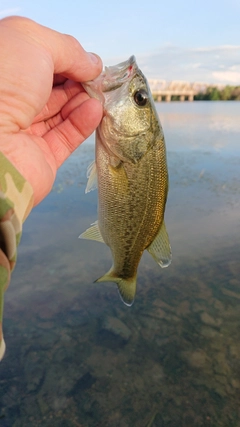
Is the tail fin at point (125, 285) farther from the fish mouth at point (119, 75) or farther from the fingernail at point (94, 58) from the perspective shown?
the fingernail at point (94, 58)

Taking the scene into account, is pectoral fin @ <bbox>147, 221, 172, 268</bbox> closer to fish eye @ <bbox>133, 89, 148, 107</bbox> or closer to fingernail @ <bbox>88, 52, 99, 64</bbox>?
fish eye @ <bbox>133, 89, 148, 107</bbox>

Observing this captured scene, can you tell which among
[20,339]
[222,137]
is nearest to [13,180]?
[20,339]

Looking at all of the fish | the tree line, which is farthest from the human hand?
the tree line

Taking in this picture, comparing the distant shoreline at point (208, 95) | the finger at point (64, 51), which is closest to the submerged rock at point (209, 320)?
the finger at point (64, 51)

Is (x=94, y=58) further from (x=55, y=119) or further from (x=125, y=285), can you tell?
(x=125, y=285)

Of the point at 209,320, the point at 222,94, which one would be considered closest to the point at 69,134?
the point at 209,320

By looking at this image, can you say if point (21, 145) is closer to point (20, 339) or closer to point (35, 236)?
point (20, 339)
